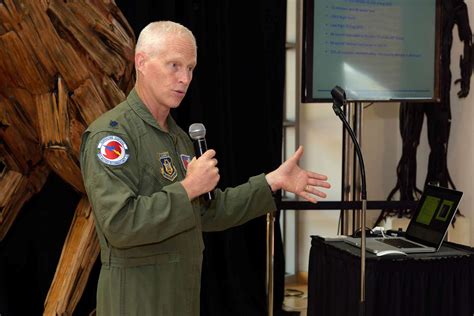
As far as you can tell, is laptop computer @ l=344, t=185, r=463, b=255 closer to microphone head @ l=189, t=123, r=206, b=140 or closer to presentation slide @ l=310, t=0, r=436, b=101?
presentation slide @ l=310, t=0, r=436, b=101

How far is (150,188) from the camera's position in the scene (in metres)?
1.72

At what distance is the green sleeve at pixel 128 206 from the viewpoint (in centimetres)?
157

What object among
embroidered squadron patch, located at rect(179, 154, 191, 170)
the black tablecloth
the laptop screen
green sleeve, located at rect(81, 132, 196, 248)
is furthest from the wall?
green sleeve, located at rect(81, 132, 196, 248)

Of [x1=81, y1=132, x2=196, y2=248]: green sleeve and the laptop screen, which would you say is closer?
[x1=81, y1=132, x2=196, y2=248]: green sleeve

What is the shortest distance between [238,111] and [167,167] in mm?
2106

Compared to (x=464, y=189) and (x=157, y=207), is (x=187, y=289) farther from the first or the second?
(x=464, y=189)

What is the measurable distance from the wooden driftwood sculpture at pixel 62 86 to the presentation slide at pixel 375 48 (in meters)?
1.15

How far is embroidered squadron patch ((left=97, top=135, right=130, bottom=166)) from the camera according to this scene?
1.62 metres

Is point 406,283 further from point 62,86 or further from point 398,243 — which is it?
point 62,86

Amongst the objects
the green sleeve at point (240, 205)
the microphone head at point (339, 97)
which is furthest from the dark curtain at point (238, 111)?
the green sleeve at point (240, 205)

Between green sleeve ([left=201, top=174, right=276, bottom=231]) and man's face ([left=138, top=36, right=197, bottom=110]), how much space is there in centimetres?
36

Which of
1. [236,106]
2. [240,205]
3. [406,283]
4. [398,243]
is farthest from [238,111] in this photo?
[240,205]

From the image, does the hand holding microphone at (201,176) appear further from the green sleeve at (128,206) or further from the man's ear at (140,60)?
the man's ear at (140,60)

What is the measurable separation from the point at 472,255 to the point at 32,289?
1973 mm
